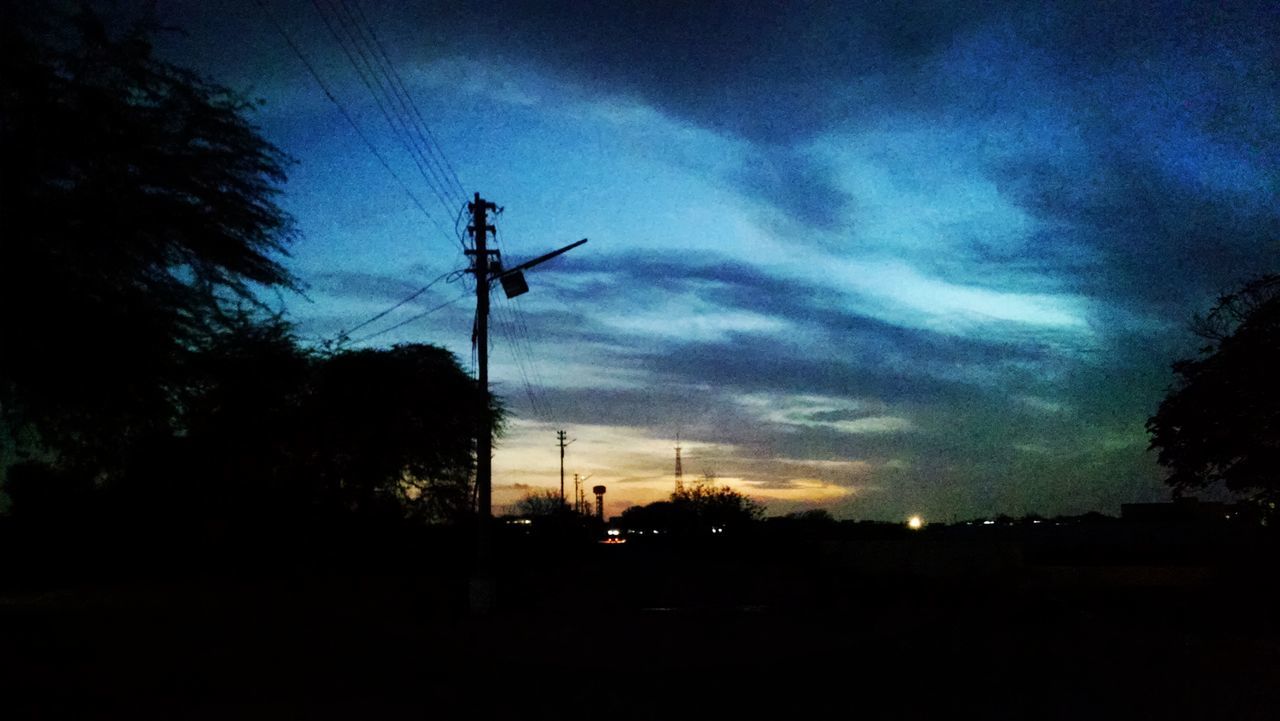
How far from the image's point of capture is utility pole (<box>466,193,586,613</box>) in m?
21.3

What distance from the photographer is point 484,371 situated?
22.1 meters

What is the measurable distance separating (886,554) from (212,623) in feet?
88.2

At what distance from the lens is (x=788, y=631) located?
18391mm

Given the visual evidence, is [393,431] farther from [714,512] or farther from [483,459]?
[714,512]

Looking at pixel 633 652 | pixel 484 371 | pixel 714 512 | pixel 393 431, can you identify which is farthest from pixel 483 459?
pixel 714 512

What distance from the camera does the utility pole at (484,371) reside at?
21.3m

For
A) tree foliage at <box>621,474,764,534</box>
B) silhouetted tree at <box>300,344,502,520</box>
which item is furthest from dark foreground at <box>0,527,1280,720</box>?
tree foliage at <box>621,474,764,534</box>

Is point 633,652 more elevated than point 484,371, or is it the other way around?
point 484,371

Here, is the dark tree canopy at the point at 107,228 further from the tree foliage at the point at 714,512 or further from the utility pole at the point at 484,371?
the tree foliage at the point at 714,512

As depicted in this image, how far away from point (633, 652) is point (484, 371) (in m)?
8.31

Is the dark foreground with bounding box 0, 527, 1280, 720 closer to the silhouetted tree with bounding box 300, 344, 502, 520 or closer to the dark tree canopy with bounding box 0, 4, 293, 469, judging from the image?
the dark tree canopy with bounding box 0, 4, 293, 469

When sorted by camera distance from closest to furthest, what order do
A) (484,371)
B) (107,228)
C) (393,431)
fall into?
(107,228) < (484,371) < (393,431)

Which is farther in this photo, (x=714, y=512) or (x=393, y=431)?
(x=714, y=512)

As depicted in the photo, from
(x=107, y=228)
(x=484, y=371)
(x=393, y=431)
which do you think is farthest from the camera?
(x=393, y=431)
